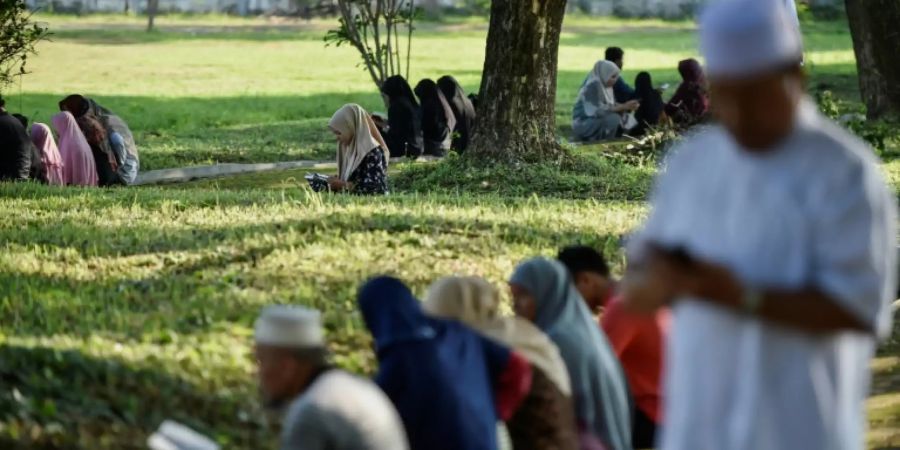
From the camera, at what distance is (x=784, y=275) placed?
3.14 meters

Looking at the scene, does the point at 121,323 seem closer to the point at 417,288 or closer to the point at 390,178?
the point at 417,288

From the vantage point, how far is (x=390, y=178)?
15008 millimetres

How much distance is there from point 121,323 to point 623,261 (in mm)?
3058

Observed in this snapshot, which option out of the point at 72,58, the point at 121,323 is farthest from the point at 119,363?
the point at 72,58

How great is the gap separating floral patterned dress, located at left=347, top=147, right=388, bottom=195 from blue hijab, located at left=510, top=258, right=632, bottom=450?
6.89 meters

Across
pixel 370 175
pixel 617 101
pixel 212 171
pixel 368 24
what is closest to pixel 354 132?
pixel 370 175

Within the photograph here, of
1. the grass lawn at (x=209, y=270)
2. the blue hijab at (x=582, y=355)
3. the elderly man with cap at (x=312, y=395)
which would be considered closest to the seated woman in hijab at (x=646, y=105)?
the grass lawn at (x=209, y=270)

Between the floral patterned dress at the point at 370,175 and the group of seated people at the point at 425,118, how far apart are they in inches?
182

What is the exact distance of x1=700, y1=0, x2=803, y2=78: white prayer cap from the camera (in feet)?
10.1

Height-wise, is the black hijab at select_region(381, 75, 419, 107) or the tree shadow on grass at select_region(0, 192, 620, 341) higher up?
the tree shadow on grass at select_region(0, 192, 620, 341)

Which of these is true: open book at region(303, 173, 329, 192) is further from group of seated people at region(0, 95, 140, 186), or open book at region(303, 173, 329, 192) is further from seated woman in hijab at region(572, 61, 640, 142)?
seated woman in hijab at region(572, 61, 640, 142)

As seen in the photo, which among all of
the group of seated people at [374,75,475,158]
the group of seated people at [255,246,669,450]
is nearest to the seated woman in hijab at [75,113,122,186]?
the group of seated people at [374,75,475,158]

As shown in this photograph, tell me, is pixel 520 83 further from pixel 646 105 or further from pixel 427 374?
pixel 427 374

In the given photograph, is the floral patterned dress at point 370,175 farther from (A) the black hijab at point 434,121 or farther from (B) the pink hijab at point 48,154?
(A) the black hijab at point 434,121
